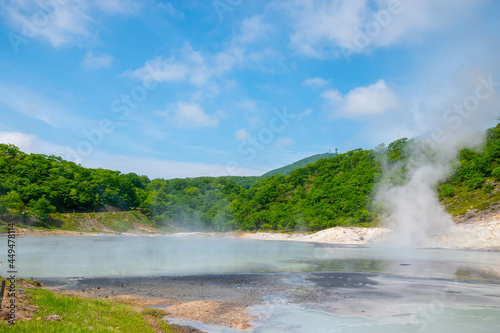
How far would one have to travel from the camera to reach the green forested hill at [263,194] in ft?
273

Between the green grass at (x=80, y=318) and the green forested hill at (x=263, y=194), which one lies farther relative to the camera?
the green forested hill at (x=263, y=194)

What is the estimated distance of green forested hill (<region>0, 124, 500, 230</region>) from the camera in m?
83.1

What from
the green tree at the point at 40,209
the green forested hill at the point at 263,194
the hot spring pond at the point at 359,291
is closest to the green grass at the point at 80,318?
the hot spring pond at the point at 359,291

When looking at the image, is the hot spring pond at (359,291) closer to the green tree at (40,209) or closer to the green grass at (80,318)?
the green grass at (80,318)

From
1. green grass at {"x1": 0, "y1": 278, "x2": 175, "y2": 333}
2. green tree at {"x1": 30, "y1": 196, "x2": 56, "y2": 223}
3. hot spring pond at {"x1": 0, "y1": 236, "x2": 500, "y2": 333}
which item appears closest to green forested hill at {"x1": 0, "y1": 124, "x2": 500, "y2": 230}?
green tree at {"x1": 30, "y1": 196, "x2": 56, "y2": 223}

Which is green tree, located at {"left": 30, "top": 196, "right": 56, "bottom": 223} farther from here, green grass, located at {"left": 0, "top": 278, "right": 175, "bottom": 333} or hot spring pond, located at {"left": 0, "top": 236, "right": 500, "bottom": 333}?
green grass, located at {"left": 0, "top": 278, "right": 175, "bottom": 333}

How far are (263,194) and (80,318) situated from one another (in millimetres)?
123713

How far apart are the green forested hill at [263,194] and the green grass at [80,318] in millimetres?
71940

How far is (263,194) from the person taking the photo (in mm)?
134000

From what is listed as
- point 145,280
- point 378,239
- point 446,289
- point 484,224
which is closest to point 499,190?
point 484,224

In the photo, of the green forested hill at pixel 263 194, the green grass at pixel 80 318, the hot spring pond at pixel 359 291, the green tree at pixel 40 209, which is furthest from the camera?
the green tree at pixel 40 209

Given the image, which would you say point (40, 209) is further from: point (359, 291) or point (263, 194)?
point (359, 291)

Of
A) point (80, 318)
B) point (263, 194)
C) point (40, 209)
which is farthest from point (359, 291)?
point (263, 194)

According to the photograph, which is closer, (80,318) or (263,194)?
(80,318)
